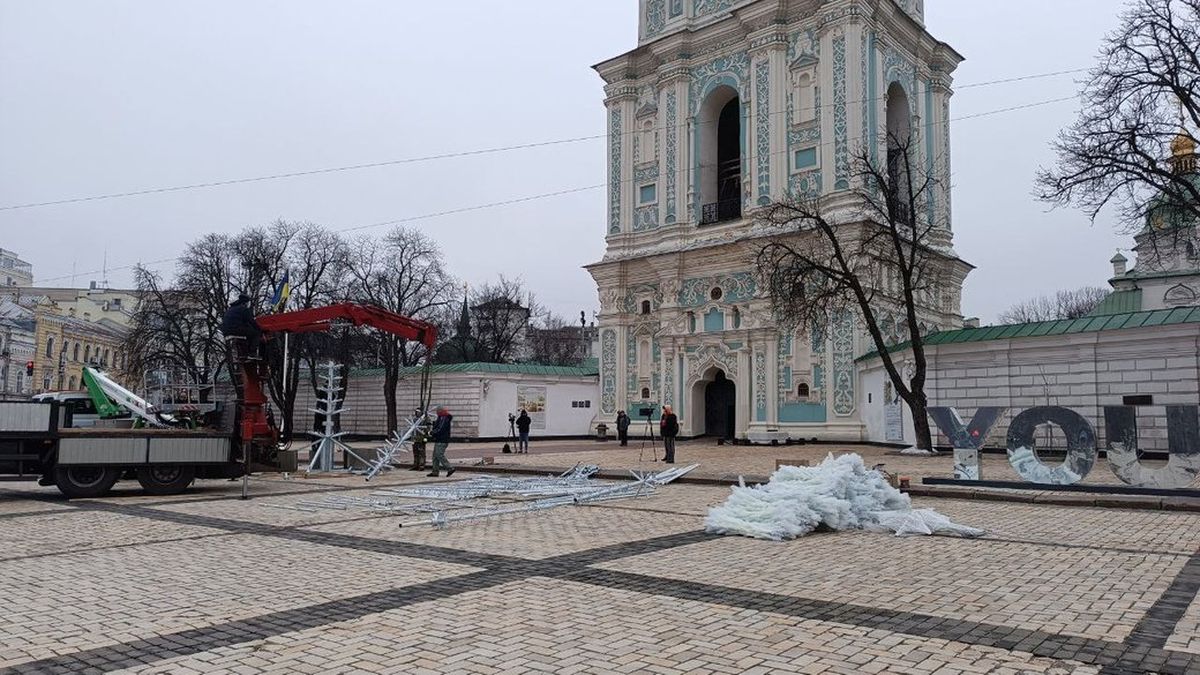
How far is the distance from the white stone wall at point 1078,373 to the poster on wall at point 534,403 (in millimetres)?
20751

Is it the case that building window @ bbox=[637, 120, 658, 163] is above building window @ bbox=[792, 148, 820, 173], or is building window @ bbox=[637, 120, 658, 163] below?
above

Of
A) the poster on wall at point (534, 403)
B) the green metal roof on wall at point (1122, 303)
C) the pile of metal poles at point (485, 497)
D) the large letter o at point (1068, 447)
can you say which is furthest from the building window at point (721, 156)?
the large letter o at point (1068, 447)

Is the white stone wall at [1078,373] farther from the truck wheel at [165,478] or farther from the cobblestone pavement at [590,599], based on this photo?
the truck wheel at [165,478]

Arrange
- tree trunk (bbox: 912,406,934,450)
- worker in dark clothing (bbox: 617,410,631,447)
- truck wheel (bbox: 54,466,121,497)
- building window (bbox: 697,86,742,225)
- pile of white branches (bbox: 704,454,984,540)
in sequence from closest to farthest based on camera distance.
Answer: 1. pile of white branches (bbox: 704,454,984,540)
2. truck wheel (bbox: 54,466,121,497)
3. tree trunk (bbox: 912,406,934,450)
4. worker in dark clothing (bbox: 617,410,631,447)
5. building window (bbox: 697,86,742,225)

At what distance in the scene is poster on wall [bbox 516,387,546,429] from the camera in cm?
4497

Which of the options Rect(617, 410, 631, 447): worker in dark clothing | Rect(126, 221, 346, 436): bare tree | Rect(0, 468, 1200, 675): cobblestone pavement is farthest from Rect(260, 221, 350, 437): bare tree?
Rect(0, 468, 1200, 675): cobblestone pavement

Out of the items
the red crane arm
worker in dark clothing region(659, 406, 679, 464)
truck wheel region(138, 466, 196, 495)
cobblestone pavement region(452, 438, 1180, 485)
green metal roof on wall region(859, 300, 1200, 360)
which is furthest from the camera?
worker in dark clothing region(659, 406, 679, 464)

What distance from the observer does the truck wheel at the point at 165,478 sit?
16.0 metres

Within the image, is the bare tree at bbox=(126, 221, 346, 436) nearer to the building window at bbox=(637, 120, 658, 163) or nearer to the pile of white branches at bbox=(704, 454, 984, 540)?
the building window at bbox=(637, 120, 658, 163)

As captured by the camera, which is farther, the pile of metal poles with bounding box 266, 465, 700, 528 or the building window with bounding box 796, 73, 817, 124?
the building window with bounding box 796, 73, 817, 124

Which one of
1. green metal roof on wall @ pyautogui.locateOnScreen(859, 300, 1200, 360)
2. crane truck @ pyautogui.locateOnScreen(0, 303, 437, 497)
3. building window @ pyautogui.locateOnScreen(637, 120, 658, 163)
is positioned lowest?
crane truck @ pyautogui.locateOnScreen(0, 303, 437, 497)

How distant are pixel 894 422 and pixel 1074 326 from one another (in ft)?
22.1

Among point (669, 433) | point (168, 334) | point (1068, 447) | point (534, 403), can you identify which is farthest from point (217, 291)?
point (1068, 447)

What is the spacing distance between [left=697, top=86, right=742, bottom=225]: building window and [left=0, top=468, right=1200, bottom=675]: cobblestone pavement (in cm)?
3088
